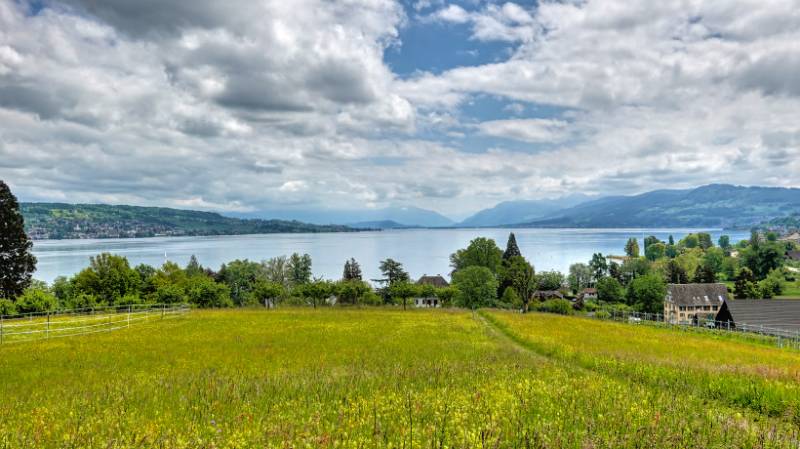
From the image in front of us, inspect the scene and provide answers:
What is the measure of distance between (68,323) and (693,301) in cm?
10550

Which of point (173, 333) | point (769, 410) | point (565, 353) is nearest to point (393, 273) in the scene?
point (173, 333)

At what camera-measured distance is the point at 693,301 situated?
9206 centimetres

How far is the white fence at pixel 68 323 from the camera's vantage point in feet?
104

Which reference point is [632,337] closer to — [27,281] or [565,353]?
[565,353]

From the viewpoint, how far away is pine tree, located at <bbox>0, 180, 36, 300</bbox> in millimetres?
53125

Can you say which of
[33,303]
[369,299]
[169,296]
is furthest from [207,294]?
[369,299]

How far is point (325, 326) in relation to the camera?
1578 inches

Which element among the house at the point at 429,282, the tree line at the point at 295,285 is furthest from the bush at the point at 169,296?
the house at the point at 429,282

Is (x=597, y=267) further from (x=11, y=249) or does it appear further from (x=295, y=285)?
(x=11, y=249)

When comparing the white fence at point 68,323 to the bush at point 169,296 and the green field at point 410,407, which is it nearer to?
the bush at point 169,296

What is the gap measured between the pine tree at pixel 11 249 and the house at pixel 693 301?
109m

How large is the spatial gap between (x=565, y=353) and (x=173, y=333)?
29.1 m

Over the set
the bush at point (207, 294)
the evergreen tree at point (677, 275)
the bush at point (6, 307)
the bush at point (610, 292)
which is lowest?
the bush at point (610, 292)

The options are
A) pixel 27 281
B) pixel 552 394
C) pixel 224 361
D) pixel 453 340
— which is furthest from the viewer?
pixel 27 281
